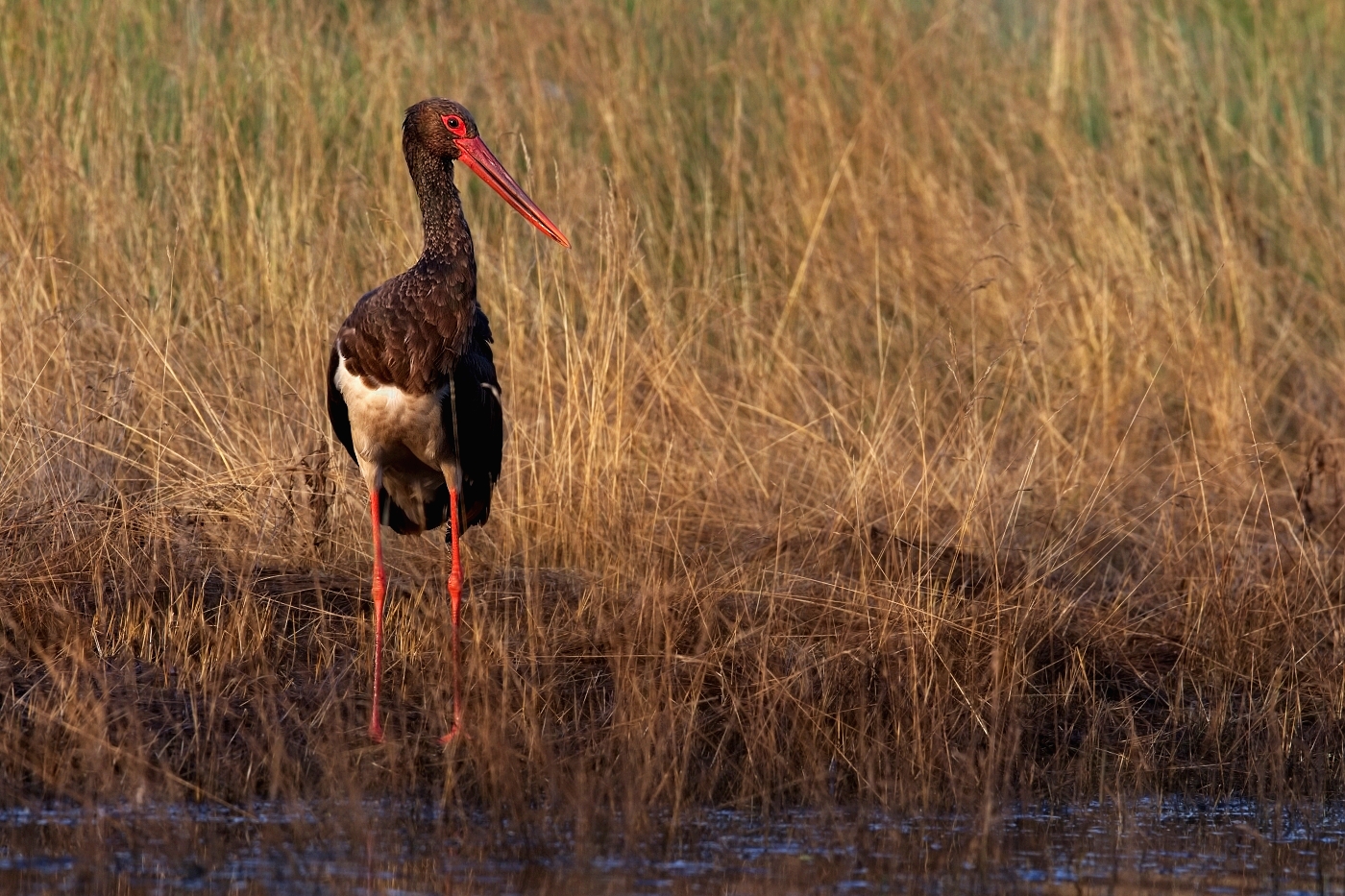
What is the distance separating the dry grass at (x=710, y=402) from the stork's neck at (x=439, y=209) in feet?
2.41

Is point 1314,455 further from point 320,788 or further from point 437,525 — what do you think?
point 320,788

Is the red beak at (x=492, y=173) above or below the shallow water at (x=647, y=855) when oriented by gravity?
above

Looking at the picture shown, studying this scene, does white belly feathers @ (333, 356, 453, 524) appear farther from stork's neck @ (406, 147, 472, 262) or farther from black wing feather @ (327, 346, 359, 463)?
stork's neck @ (406, 147, 472, 262)

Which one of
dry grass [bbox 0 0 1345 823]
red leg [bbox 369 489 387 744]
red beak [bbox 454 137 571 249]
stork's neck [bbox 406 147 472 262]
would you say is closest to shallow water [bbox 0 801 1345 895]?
dry grass [bbox 0 0 1345 823]

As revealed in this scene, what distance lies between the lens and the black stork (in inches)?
187

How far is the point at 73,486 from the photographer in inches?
216

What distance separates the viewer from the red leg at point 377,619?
13.9 ft

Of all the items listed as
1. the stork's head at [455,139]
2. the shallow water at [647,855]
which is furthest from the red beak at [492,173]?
the shallow water at [647,855]

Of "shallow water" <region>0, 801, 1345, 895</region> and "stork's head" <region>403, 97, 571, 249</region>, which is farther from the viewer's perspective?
"stork's head" <region>403, 97, 571, 249</region>

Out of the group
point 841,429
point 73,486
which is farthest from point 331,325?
point 841,429

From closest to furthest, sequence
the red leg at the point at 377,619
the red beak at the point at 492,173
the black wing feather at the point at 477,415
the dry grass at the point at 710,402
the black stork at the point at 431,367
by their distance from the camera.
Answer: the red leg at the point at 377,619 < the dry grass at the point at 710,402 < the black stork at the point at 431,367 < the black wing feather at the point at 477,415 < the red beak at the point at 492,173

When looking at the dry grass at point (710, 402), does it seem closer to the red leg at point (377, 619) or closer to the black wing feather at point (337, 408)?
the red leg at point (377, 619)

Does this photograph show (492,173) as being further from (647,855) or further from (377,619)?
(647,855)

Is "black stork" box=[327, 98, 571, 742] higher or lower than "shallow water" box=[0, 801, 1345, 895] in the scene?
higher
